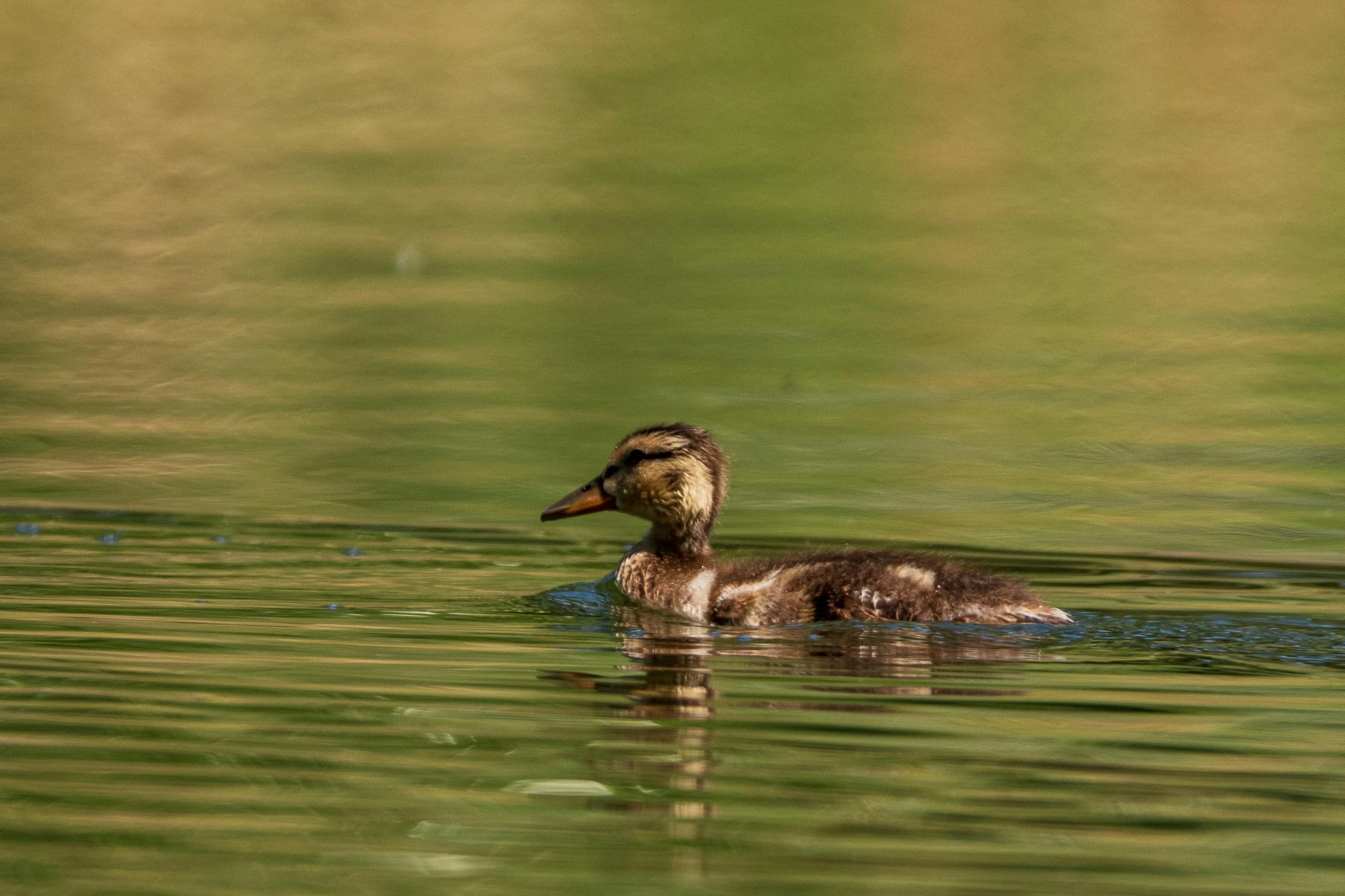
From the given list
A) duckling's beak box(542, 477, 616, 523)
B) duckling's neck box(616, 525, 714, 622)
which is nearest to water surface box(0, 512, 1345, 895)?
duckling's neck box(616, 525, 714, 622)

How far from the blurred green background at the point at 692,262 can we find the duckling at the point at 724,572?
911mm

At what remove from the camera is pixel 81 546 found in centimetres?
907

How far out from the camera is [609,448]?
11141 mm

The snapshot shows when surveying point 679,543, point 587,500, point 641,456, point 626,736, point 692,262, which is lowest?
point 626,736

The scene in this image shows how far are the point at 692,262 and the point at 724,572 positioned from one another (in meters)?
9.29

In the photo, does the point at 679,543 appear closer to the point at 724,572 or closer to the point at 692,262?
the point at 724,572

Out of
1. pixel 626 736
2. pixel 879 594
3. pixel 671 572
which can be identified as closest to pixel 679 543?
pixel 671 572

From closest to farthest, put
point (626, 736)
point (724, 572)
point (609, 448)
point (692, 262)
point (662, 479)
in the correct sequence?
Result: 1. point (626, 736)
2. point (724, 572)
3. point (662, 479)
4. point (609, 448)
5. point (692, 262)

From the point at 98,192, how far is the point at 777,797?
54.4 feet

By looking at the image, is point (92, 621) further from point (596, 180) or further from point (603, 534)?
point (596, 180)

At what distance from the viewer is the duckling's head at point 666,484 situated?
895cm

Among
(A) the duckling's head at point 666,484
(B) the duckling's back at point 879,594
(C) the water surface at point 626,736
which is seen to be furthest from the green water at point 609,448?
(A) the duckling's head at point 666,484

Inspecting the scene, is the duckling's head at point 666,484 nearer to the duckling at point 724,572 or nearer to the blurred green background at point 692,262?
the duckling at point 724,572

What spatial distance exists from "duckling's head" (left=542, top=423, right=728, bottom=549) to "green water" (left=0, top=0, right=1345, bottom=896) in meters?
0.40
